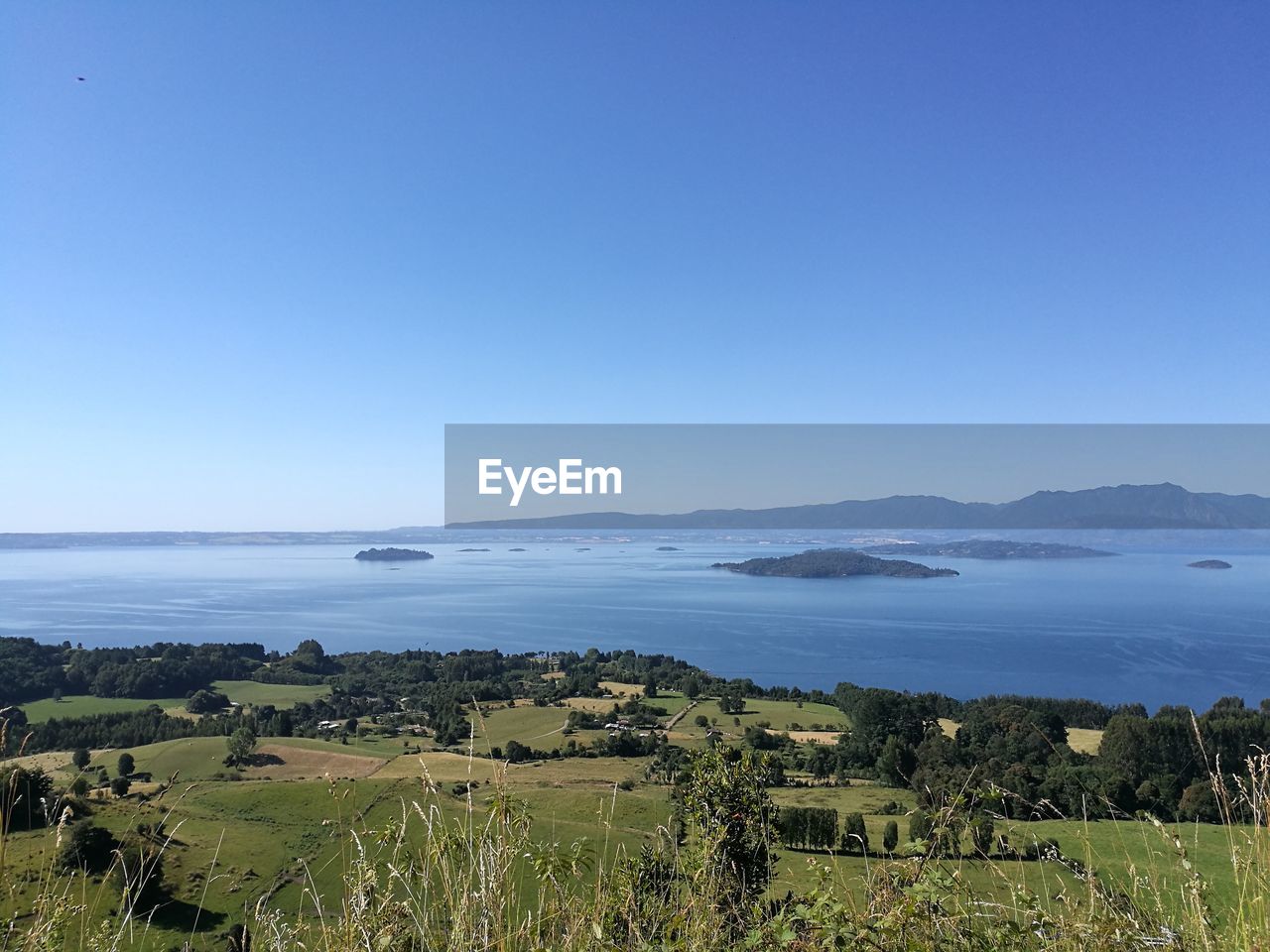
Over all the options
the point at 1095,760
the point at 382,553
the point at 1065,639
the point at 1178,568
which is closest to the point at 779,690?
the point at 1095,760

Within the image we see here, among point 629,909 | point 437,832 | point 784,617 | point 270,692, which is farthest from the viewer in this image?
point 784,617

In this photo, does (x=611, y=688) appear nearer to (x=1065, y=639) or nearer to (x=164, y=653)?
(x=164, y=653)

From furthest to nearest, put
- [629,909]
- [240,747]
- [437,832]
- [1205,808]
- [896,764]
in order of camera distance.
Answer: [240,747] → [896,764] → [1205,808] → [629,909] → [437,832]

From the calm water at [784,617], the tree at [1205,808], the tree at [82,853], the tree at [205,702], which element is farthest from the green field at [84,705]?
the tree at [1205,808]

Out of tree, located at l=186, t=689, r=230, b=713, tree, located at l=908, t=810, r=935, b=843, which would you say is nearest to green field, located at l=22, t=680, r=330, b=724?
tree, located at l=186, t=689, r=230, b=713

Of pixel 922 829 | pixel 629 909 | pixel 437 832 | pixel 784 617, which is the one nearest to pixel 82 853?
pixel 437 832

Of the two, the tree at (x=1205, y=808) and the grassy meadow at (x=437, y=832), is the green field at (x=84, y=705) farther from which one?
the tree at (x=1205, y=808)

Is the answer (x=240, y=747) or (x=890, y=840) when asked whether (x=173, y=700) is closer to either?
(x=240, y=747)
